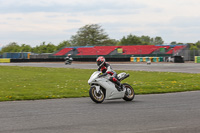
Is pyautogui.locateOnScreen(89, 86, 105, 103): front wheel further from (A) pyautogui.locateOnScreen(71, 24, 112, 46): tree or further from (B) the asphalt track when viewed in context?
(A) pyautogui.locateOnScreen(71, 24, 112, 46): tree

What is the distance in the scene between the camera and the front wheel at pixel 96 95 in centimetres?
1095

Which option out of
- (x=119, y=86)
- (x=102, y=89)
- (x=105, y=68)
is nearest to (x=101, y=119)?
(x=102, y=89)

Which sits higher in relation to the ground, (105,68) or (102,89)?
(105,68)

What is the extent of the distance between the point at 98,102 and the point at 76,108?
55.9 inches

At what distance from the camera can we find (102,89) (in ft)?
37.3

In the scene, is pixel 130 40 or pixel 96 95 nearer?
pixel 96 95

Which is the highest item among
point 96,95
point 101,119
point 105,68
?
point 105,68

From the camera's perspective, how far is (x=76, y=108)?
31.9ft

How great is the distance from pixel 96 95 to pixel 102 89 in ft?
1.24

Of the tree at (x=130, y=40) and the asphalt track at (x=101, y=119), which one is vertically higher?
the tree at (x=130, y=40)

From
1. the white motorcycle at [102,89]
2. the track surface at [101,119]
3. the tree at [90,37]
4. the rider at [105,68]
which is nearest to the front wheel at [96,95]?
the white motorcycle at [102,89]

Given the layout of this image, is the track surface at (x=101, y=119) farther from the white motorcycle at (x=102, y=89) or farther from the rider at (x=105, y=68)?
the rider at (x=105, y=68)

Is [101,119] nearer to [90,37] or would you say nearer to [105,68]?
[105,68]

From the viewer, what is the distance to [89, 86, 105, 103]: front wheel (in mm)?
10945
